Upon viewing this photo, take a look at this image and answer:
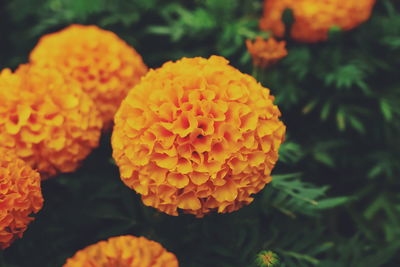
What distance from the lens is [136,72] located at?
1664mm

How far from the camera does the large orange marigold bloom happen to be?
44.4 inches

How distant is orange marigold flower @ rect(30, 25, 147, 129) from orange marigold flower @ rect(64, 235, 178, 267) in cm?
58

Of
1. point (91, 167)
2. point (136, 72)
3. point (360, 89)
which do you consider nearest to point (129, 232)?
point (91, 167)

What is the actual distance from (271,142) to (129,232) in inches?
22.7

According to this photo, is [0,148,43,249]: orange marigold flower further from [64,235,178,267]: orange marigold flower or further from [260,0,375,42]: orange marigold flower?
[260,0,375,42]: orange marigold flower

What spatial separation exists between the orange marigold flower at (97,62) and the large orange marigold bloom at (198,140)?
1.24ft

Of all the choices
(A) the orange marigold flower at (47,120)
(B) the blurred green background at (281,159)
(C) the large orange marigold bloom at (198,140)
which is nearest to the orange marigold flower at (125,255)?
(C) the large orange marigold bloom at (198,140)

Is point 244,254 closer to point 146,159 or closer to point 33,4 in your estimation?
point 146,159

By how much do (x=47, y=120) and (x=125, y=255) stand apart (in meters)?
0.51

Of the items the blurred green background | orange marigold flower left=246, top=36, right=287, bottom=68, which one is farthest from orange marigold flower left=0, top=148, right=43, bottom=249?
orange marigold flower left=246, top=36, right=287, bottom=68

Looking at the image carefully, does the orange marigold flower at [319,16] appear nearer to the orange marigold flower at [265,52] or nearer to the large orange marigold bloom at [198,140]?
the orange marigold flower at [265,52]

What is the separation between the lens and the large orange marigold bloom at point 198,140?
1.13 metres

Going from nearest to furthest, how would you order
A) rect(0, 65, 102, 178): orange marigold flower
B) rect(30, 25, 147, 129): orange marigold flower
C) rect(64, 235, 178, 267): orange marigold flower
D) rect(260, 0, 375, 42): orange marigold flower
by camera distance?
rect(64, 235, 178, 267): orange marigold flower → rect(0, 65, 102, 178): orange marigold flower → rect(30, 25, 147, 129): orange marigold flower → rect(260, 0, 375, 42): orange marigold flower

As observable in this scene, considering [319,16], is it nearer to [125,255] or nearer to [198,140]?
[198,140]
